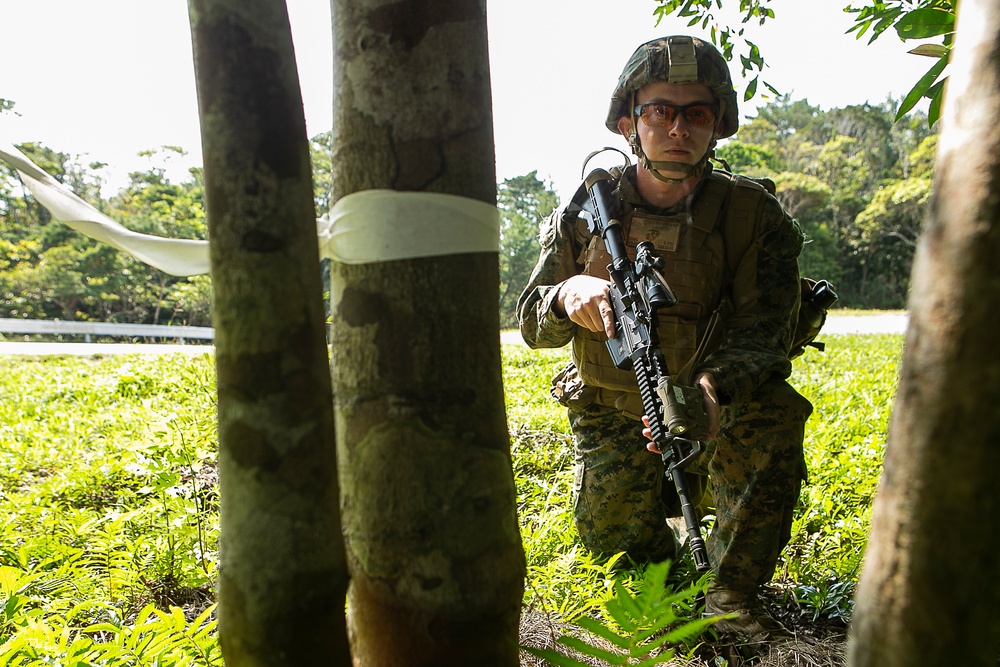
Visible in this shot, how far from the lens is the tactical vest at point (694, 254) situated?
2.50 m

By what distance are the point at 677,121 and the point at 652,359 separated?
2.81 ft

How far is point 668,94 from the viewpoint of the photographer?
2.43 meters

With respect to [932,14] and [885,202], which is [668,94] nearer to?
[932,14]

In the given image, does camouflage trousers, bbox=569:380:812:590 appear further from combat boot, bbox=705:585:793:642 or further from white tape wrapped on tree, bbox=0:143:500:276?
white tape wrapped on tree, bbox=0:143:500:276

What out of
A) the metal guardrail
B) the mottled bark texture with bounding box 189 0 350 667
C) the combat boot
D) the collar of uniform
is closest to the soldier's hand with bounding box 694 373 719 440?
the combat boot

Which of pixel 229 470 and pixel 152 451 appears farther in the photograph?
pixel 152 451

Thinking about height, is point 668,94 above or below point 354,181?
above

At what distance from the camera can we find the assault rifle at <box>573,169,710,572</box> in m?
2.02

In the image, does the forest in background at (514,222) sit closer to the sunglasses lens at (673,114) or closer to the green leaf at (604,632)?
the sunglasses lens at (673,114)

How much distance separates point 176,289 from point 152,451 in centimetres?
2377

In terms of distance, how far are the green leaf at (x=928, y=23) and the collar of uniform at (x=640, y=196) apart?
0.98 m

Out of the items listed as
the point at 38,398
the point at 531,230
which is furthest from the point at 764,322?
the point at 531,230

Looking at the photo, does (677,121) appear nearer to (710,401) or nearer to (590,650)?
(710,401)

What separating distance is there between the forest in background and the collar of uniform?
1624cm
